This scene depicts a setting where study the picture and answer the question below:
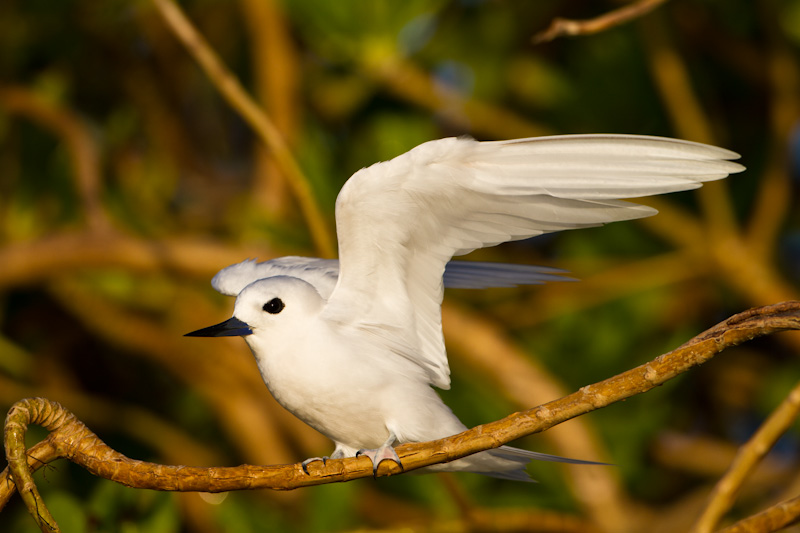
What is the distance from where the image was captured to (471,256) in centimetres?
260

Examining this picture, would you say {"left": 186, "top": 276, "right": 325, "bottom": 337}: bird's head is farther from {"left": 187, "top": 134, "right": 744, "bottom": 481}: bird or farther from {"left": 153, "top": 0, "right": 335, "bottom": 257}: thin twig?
{"left": 153, "top": 0, "right": 335, "bottom": 257}: thin twig

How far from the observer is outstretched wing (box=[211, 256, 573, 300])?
57.5 inches

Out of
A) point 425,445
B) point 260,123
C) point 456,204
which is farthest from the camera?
point 260,123

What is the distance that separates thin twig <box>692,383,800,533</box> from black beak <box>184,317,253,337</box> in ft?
2.05

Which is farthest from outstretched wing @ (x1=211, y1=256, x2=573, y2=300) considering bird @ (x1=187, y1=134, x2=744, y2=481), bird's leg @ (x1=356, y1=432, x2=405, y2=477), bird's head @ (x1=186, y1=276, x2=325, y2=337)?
bird's leg @ (x1=356, y1=432, x2=405, y2=477)

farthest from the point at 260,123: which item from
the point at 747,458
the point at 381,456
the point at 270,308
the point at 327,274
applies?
the point at 747,458

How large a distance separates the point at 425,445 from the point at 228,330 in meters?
0.36

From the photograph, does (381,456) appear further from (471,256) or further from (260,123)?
(471,256)

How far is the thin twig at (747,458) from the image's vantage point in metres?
1.00

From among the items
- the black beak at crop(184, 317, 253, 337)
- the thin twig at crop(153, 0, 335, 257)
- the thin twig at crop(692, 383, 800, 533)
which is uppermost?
the thin twig at crop(153, 0, 335, 257)

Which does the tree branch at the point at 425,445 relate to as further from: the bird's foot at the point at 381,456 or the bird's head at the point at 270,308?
the bird's head at the point at 270,308

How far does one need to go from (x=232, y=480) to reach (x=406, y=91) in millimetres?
1714

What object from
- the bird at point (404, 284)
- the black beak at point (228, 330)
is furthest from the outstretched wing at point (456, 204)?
the black beak at point (228, 330)

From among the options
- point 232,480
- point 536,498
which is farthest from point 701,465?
point 232,480
